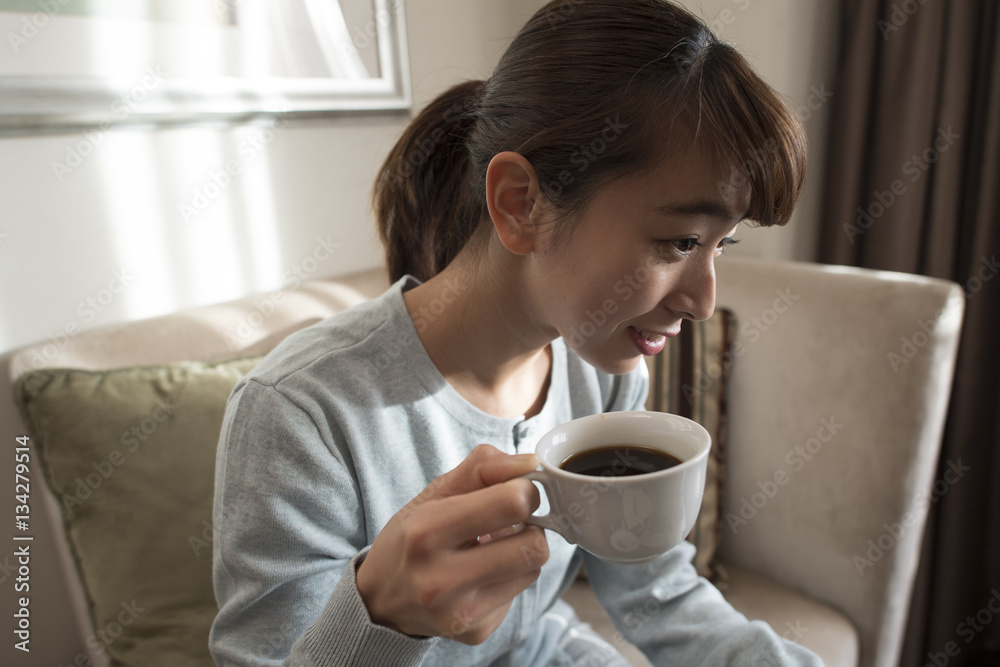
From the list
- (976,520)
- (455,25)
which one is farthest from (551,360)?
(976,520)

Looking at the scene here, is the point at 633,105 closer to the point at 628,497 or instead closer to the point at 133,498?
the point at 628,497

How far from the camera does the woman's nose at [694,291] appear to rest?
0.73 m

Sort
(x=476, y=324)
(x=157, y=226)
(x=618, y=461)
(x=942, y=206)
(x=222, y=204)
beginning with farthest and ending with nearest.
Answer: (x=942, y=206) → (x=222, y=204) → (x=157, y=226) → (x=476, y=324) → (x=618, y=461)

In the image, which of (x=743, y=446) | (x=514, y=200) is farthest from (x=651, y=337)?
(x=743, y=446)

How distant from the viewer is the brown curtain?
4.92ft

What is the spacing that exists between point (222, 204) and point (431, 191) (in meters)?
0.66

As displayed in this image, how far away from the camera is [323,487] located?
720mm

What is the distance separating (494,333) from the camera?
0.87 m

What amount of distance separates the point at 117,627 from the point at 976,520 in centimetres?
199

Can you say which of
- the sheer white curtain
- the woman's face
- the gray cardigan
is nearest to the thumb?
the gray cardigan

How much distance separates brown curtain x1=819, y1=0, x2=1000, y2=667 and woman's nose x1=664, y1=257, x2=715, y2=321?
1.20 m

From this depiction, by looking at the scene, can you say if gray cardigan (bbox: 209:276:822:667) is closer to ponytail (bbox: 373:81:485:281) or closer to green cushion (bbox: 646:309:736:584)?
ponytail (bbox: 373:81:485:281)

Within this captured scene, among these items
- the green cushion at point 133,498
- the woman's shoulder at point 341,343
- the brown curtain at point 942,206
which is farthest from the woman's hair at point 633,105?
the brown curtain at point 942,206

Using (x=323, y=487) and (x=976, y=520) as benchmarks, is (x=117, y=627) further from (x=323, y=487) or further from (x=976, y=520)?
(x=976, y=520)
